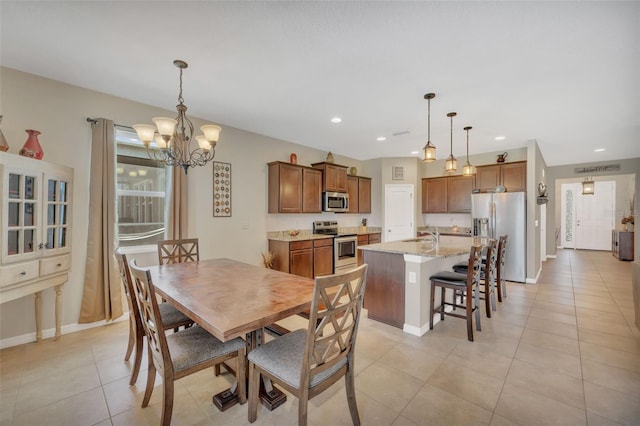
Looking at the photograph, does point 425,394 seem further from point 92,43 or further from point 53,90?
point 53,90

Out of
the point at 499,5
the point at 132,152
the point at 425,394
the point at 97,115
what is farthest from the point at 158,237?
the point at 499,5

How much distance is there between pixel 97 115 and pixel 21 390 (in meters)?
2.71

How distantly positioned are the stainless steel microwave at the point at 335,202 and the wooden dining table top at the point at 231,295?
9.77 ft

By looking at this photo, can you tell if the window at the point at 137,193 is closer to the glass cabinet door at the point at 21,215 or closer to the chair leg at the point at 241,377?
the glass cabinet door at the point at 21,215

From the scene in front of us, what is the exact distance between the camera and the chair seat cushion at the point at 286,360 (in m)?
1.46

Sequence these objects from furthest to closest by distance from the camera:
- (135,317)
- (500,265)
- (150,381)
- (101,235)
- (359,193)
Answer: (359,193), (500,265), (101,235), (135,317), (150,381)

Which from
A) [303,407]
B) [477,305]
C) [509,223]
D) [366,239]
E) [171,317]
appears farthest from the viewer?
[366,239]

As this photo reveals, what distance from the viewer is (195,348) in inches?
66.9

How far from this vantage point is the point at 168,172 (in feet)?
11.8

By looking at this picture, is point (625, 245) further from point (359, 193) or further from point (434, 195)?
point (359, 193)

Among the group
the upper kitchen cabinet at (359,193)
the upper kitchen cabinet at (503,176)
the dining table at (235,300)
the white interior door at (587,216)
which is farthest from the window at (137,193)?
the white interior door at (587,216)

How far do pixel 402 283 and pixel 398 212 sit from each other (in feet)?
11.9

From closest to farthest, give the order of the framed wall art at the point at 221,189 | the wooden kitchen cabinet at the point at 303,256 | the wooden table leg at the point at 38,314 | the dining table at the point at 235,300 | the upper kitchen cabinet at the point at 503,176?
1. the dining table at the point at 235,300
2. the wooden table leg at the point at 38,314
3. the framed wall art at the point at 221,189
4. the wooden kitchen cabinet at the point at 303,256
5. the upper kitchen cabinet at the point at 503,176

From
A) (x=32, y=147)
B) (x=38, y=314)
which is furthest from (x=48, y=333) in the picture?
(x=32, y=147)
